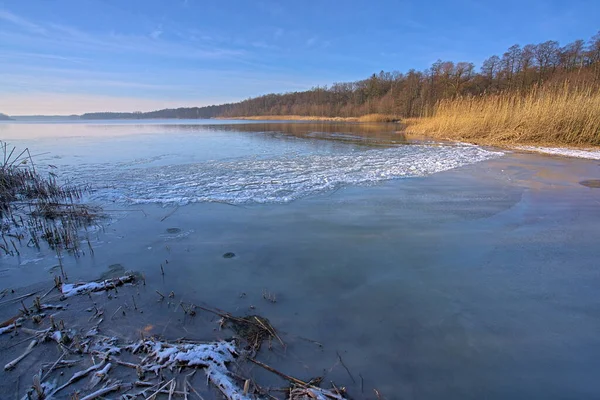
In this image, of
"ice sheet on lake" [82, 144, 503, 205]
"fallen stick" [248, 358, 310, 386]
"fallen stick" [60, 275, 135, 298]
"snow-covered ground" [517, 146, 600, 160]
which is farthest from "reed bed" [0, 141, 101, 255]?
"snow-covered ground" [517, 146, 600, 160]

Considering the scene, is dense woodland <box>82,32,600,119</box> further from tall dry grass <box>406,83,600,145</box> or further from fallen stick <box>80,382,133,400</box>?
fallen stick <box>80,382,133,400</box>

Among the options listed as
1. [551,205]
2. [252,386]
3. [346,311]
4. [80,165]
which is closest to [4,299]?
[252,386]

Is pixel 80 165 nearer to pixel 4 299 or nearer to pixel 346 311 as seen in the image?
pixel 4 299

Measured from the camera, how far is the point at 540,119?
37.3ft

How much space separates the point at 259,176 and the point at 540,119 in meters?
11.8

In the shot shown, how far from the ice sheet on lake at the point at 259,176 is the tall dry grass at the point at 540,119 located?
4.11m

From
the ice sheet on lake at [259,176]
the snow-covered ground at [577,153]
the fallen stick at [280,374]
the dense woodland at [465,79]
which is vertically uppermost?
the dense woodland at [465,79]

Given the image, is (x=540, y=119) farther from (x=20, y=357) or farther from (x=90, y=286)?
(x=20, y=357)

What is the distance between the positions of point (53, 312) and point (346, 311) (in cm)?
210

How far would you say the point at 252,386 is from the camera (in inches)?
58.4

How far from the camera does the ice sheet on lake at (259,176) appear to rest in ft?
16.4

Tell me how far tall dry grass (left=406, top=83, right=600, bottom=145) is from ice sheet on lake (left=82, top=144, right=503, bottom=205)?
13.5 ft

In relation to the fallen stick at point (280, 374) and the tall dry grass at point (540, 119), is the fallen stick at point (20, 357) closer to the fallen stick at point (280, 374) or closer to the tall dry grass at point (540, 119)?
the fallen stick at point (280, 374)

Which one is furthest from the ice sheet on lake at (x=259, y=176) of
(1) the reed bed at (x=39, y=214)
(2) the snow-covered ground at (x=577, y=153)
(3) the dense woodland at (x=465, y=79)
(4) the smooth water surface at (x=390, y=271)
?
(3) the dense woodland at (x=465, y=79)
